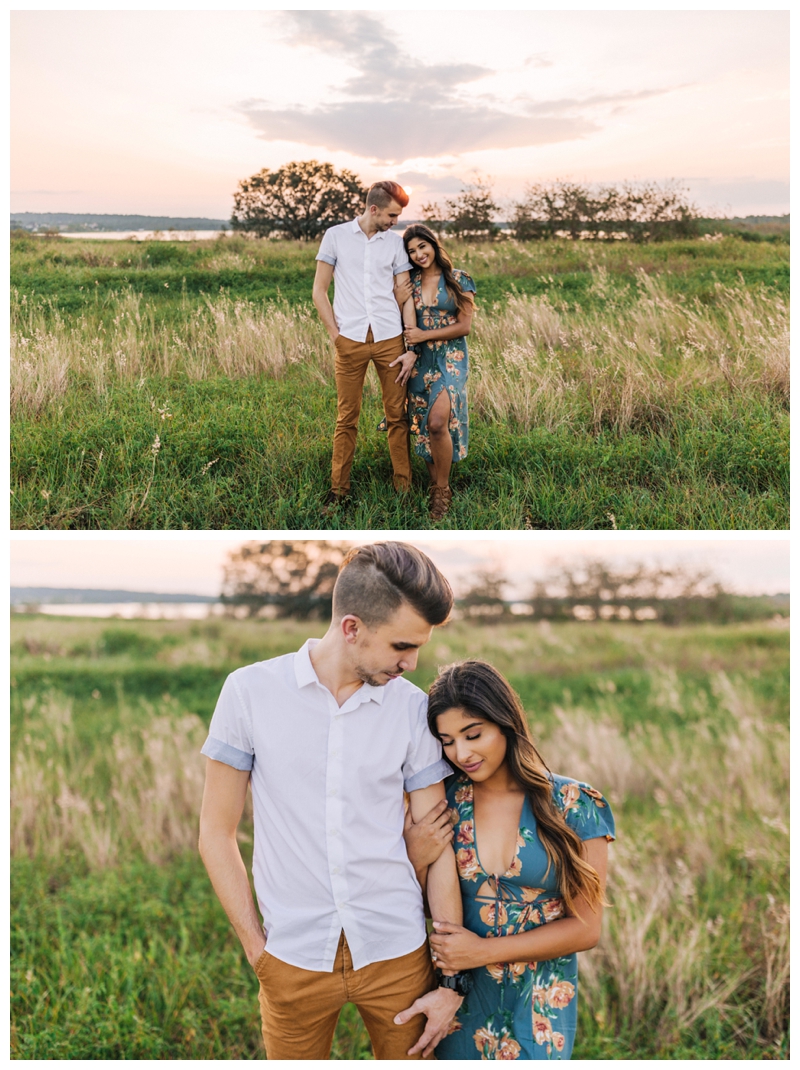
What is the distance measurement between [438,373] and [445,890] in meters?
3.46

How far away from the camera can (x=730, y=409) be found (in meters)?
6.14

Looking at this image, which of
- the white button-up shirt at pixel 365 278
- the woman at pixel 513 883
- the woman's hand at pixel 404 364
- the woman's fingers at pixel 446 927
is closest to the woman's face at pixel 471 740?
the woman at pixel 513 883

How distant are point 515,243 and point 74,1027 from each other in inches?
545

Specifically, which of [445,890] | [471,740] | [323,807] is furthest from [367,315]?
[445,890]

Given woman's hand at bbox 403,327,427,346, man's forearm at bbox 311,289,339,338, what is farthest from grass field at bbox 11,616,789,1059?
man's forearm at bbox 311,289,339,338

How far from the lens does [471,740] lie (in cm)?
275

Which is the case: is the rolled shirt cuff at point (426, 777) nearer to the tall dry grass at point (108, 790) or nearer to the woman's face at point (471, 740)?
the woman's face at point (471, 740)

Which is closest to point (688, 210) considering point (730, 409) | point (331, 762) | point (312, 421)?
point (730, 409)

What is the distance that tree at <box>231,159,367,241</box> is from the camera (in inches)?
527

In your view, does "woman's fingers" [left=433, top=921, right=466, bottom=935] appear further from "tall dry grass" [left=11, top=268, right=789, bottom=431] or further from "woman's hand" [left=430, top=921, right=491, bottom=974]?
"tall dry grass" [left=11, top=268, right=789, bottom=431]

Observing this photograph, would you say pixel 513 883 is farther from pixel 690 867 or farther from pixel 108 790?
pixel 108 790

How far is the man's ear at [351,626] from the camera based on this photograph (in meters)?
2.72

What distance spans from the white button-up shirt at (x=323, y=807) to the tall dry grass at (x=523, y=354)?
388 cm

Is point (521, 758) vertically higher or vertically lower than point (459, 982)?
higher
